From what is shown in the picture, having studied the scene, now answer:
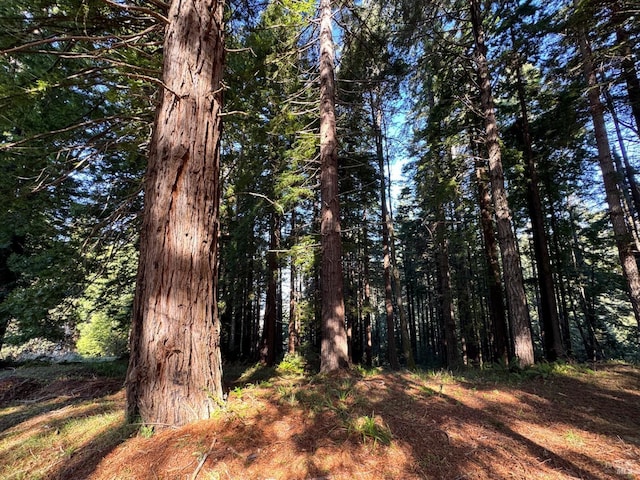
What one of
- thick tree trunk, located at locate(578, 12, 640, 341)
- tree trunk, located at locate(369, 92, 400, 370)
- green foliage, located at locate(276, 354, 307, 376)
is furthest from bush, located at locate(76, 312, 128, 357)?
thick tree trunk, located at locate(578, 12, 640, 341)

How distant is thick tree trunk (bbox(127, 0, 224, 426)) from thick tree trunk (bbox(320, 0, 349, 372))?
12.8 feet

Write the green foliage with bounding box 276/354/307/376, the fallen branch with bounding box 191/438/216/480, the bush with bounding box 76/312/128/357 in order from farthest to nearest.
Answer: the bush with bounding box 76/312/128/357 < the green foliage with bounding box 276/354/307/376 < the fallen branch with bounding box 191/438/216/480

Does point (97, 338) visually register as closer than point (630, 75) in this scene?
No

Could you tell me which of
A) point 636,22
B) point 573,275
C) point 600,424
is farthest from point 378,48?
point 573,275

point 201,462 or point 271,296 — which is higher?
point 271,296

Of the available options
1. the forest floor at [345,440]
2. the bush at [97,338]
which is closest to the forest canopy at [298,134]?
the forest floor at [345,440]

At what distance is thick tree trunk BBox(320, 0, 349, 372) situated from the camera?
6.62m

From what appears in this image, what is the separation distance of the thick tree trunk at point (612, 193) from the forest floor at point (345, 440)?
16.0 ft

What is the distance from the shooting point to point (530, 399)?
4523 mm

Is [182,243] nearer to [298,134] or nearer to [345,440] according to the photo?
[345,440]

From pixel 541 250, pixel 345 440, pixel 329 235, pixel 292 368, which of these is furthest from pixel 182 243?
pixel 541 250

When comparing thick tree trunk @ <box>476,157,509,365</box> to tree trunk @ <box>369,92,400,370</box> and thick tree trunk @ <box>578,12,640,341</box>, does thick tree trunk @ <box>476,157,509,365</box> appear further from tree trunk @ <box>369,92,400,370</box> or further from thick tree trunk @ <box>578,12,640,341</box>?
tree trunk @ <box>369,92,400,370</box>

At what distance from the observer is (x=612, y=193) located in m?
7.98

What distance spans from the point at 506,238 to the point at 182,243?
8.10m
